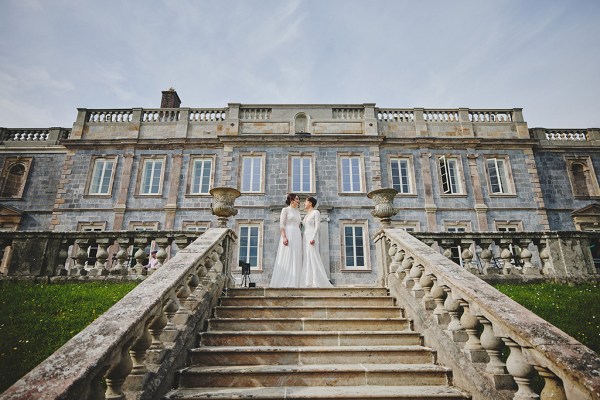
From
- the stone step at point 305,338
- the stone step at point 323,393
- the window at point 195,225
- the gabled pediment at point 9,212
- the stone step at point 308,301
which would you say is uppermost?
the gabled pediment at point 9,212

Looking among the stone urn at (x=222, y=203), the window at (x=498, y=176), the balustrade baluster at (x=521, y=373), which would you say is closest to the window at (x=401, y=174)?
the window at (x=498, y=176)

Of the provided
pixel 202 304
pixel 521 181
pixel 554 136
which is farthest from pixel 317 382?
pixel 554 136

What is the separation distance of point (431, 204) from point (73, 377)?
16333 mm

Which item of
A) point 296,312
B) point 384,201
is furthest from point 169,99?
point 296,312

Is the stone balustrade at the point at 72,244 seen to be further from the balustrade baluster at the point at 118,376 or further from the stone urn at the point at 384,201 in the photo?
the balustrade baluster at the point at 118,376

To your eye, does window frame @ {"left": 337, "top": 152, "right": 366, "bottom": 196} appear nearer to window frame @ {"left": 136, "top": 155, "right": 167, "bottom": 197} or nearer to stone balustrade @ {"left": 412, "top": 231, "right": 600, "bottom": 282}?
window frame @ {"left": 136, "top": 155, "right": 167, "bottom": 197}

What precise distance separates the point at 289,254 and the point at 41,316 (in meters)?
4.36

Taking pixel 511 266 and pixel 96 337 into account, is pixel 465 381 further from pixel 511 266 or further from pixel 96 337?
pixel 511 266

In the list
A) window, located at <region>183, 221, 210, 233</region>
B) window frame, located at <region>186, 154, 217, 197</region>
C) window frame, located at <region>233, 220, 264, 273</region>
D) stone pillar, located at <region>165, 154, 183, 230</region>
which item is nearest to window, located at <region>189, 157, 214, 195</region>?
window frame, located at <region>186, 154, 217, 197</region>

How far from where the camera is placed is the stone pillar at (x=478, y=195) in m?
16.3

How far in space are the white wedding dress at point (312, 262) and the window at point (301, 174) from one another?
29.3ft

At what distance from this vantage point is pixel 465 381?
132 inches

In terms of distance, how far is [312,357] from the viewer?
404 cm

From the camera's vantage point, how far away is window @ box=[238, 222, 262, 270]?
15.3 metres
